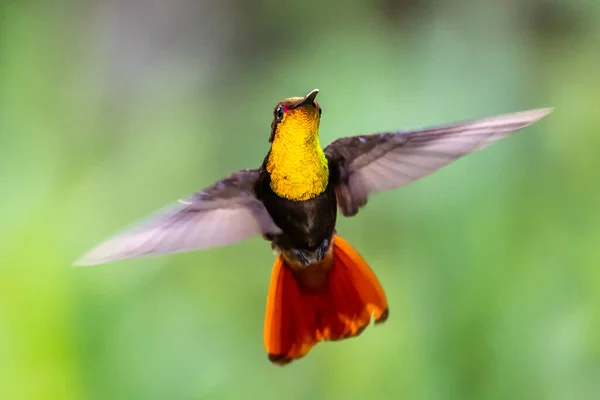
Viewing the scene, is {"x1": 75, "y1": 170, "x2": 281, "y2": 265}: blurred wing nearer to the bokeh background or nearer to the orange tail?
the orange tail

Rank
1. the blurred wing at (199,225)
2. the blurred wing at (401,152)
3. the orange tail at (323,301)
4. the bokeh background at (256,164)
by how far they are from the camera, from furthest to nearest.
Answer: the bokeh background at (256,164)
the orange tail at (323,301)
the blurred wing at (401,152)
the blurred wing at (199,225)

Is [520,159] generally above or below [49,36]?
below

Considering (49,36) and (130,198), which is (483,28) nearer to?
(130,198)

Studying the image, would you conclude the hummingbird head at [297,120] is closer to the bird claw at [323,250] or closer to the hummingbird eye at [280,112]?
the hummingbird eye at [280,112]

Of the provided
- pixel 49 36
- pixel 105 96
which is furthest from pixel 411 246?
pixel 49 36

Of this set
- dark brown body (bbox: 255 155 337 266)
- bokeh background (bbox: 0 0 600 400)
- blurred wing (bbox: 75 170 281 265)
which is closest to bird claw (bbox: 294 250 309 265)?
dark brown body (bbox: 255 155 337 266)

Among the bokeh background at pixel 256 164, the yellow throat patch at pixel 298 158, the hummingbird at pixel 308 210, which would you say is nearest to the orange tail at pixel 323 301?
the hummingbird at pixel 308 210
